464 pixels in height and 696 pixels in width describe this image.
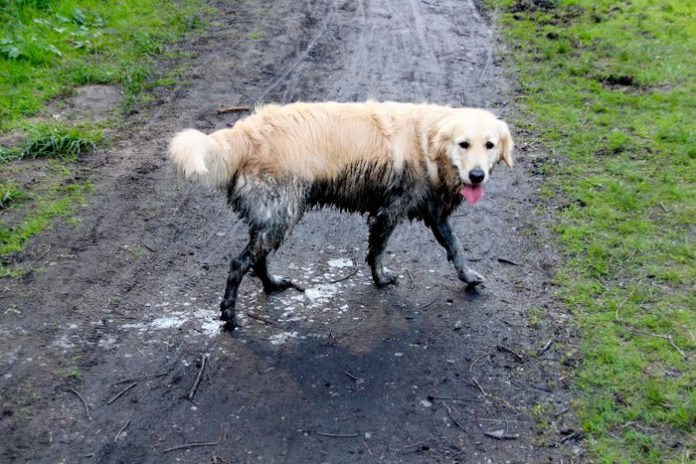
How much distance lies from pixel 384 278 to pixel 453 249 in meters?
0.68

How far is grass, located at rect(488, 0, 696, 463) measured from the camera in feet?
16.1

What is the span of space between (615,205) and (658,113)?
2404 millimetres

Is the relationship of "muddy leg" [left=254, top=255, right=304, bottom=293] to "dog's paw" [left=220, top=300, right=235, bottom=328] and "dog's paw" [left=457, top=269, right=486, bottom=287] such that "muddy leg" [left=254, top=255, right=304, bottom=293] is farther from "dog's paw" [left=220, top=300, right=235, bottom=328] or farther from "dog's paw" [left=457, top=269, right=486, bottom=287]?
"dog's paw" [left=457, top=269, right=486, bottom=287]

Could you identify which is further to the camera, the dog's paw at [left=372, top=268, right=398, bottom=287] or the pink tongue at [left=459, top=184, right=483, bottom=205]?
the dog's paw at [left=372, top=268, right=398, bottom=287]

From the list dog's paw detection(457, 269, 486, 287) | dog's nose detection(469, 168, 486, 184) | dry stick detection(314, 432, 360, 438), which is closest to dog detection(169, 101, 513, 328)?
dog's nose detection(469, 168, 486, 184)

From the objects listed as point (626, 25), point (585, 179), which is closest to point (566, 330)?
point (585, 179)

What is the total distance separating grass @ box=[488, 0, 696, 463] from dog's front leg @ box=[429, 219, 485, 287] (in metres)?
0.81

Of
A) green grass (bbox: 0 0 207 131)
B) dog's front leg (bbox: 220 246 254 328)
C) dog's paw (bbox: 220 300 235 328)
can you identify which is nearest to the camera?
dog's front leg (bbox: 220 246 254 328)

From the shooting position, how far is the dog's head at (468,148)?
541 centimetres

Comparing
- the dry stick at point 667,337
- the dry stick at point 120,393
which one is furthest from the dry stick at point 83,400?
the dry stick at point 667,337

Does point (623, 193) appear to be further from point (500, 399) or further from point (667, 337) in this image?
point (500, 399)

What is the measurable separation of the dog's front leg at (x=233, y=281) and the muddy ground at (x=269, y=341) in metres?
0.15

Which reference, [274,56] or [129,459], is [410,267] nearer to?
[129,459]

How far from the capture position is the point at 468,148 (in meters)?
5.46
